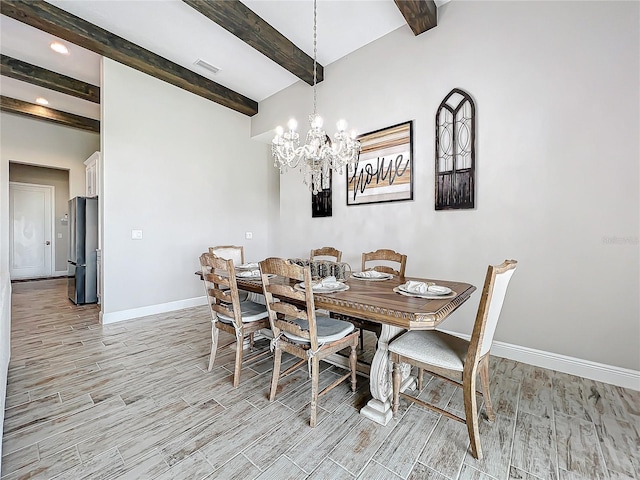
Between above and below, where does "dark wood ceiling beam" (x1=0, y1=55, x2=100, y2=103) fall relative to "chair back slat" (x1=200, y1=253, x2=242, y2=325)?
above

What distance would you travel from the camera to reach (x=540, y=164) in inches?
94.3

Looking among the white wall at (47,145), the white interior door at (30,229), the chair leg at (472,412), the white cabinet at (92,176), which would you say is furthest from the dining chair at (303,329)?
the white interior door at (30,229)

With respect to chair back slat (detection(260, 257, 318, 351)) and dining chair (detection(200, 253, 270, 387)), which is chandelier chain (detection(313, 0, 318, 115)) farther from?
chair back slat (detection(260, 257, 318, 351))

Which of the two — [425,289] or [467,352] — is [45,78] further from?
[467,352]

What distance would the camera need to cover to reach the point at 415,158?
312 centimetres

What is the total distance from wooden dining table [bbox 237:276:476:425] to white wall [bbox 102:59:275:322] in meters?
3.22

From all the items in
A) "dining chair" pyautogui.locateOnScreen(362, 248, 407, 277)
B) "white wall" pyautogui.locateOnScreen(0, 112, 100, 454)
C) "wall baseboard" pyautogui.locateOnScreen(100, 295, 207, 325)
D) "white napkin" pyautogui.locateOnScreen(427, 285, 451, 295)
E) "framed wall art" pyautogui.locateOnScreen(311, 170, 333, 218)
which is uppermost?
"white wall" pyautogui.locateOnScreen(0, 112, 100, 454)

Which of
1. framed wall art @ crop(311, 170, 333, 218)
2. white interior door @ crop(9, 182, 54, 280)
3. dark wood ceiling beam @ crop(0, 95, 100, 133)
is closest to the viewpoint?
framed wall art @ crop(311, 170, 333, 218)

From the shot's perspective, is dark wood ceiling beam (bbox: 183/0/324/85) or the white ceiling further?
the white ceiling

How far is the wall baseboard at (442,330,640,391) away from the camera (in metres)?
2.08

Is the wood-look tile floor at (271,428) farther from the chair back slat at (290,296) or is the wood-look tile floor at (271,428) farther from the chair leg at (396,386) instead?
the chair back slat at (290,296)

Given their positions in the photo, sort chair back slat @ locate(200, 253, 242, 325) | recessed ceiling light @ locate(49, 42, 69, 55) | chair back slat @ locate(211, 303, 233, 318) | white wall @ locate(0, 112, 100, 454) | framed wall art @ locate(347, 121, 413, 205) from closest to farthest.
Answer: chair back slat @ locate(200, 253, 242, 325), chair back slat @ locate(211, 303, 233, 318), framed wall art @ locate(347, 121, 413, 205), recessed ceiling light @ locate(49, 42, 69, 55), white wall @ locate(0, 112, 100, 454)

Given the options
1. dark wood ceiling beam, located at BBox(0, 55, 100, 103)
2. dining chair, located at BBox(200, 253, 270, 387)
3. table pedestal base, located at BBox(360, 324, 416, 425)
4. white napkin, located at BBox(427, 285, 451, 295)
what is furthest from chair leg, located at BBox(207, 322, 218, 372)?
dark wood ceiling beam, located at BBox(0, 55, 100, 103)

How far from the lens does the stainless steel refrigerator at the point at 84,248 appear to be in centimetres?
435
